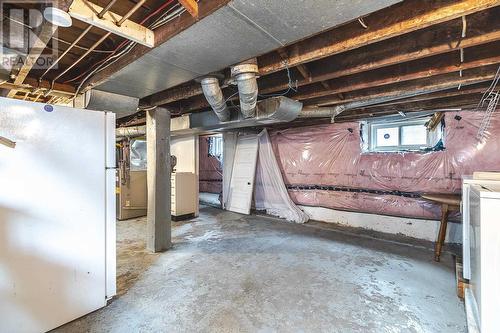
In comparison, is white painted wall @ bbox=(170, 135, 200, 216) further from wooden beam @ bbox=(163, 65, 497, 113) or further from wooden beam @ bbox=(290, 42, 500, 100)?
wooden beam @ bbox=(290, 42, 500, 100)

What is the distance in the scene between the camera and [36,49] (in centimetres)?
174

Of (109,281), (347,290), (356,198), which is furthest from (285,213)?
(109,281)

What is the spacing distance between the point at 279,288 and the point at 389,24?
7.46ft

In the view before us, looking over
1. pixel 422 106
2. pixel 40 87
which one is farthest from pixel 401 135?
pixel 40 87

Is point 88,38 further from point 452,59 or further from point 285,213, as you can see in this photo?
point 285,213

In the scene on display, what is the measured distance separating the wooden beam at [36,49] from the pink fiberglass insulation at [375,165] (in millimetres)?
4096

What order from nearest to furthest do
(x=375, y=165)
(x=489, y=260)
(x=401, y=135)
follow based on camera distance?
1. (x=489, y=260)
2. (x=401, y=135)
3. (x=375, y=165)

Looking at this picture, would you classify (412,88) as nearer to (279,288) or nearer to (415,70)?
(415,70)

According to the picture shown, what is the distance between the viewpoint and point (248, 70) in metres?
1.90

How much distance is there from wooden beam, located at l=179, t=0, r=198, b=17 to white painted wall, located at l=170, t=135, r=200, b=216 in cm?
392

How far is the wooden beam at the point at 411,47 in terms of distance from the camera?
1.54m

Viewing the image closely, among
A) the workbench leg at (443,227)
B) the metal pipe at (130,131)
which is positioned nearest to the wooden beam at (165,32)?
the metal pipe at (130,131)

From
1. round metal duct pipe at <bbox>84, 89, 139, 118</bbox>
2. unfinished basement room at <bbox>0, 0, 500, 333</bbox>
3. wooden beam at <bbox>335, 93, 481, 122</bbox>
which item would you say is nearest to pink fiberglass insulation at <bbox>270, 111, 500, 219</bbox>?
unfinished basement room at <bbox>0, 0, 500, 333</bbox>

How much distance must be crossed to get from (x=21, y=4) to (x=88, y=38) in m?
0.45
